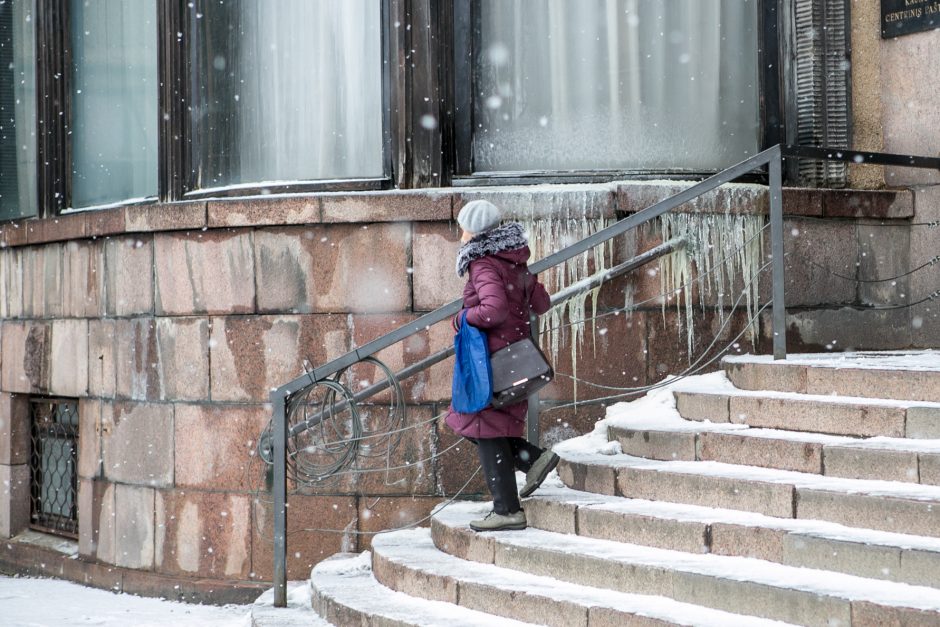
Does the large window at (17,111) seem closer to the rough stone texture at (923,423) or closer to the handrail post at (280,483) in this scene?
the handrail post at (280,483)

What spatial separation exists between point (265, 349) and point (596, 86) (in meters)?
2.65

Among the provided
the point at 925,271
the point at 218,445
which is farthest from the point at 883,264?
the point at 218,445

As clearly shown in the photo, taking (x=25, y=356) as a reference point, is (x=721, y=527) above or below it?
below

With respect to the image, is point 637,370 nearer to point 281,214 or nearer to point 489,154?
point 489,154

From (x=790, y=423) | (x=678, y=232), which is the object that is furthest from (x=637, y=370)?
(x=790, y=423)

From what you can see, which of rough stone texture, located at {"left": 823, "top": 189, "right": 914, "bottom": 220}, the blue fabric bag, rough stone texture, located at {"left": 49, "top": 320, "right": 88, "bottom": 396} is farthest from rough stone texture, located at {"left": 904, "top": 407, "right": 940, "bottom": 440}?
rough stone texture, located at {"left": 49, "top": 320, "right": 88, "bottom": 396}

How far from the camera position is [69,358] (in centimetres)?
842

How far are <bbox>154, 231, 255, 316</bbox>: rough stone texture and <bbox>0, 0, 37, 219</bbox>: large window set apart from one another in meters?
3.00

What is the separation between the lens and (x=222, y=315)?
721 centimetres

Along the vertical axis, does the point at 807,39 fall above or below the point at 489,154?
above

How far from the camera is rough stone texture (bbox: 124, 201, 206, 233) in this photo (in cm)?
726

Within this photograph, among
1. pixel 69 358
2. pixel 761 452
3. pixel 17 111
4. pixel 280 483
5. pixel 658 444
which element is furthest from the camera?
pixel 17 111

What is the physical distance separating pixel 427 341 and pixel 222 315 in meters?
1.35

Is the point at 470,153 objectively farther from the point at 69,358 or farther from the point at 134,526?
the point at 69,358
